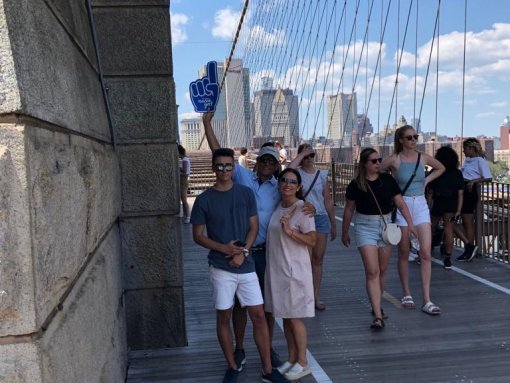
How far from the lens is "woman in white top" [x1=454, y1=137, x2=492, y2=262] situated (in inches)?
303

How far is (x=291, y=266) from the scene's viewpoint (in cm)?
381

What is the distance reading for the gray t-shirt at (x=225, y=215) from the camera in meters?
3.79

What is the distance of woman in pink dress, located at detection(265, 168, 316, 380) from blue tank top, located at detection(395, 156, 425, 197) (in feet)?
6.04

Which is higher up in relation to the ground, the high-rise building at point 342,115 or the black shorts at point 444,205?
the high-rise building at point 342,115

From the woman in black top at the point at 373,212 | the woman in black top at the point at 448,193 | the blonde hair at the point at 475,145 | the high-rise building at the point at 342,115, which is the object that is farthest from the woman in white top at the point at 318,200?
the high-rise building at the point at 342,115

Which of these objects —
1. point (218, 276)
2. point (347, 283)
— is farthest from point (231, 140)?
point (218, 276)

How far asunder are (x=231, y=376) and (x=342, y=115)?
20.0m

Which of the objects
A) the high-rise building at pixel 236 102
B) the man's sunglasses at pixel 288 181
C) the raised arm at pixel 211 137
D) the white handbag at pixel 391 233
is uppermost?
the high-rise building at pixel 236 102

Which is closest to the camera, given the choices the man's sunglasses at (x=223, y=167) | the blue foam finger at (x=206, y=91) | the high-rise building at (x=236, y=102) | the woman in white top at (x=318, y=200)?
the man's sunglasses at (x=223, y=167)

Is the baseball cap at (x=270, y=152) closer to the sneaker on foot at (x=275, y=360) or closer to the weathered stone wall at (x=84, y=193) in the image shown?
the weathered stone wall at (x=84, y=193)

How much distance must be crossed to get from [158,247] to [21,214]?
9.74ft

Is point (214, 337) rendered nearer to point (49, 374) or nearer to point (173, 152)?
point (173, 152)

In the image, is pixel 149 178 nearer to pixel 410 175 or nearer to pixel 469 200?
pixel 410 175

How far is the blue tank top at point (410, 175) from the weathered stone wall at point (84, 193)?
7.02 feet
